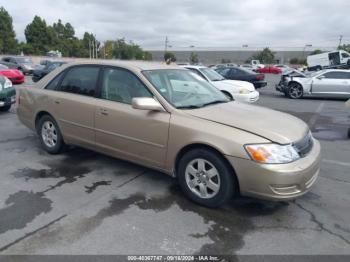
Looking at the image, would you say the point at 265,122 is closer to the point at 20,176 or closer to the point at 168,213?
the point at 168,213

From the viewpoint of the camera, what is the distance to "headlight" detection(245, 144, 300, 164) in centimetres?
311

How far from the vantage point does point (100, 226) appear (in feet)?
10.2

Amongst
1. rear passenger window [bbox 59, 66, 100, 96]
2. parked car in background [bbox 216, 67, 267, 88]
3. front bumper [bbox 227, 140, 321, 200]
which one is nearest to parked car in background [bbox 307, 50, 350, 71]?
parked car in background [bbox 216, 67, 267, 88]

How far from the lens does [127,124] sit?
13.2 feet

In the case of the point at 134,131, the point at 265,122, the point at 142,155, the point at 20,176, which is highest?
the point at 265,122

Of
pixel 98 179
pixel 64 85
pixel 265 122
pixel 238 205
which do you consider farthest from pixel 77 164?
pixel 265 122

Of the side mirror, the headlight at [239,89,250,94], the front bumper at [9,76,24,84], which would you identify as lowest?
the front bumper at [9,76,24,84]

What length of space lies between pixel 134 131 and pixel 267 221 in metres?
1.89

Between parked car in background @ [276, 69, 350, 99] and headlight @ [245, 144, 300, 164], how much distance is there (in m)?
12.9

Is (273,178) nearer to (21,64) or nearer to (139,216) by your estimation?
(139,216)

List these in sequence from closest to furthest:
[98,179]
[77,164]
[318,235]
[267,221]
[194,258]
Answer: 1. [194,258]
2. [318,235]
3. [267,221]
4. [98,179]
5. [77,164]

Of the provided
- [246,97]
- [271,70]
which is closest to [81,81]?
[246,97]

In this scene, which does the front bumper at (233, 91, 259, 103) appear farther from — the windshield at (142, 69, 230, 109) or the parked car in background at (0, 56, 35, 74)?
the parked car in background at (0, 56, 35, 74)

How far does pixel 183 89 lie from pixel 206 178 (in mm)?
1410
